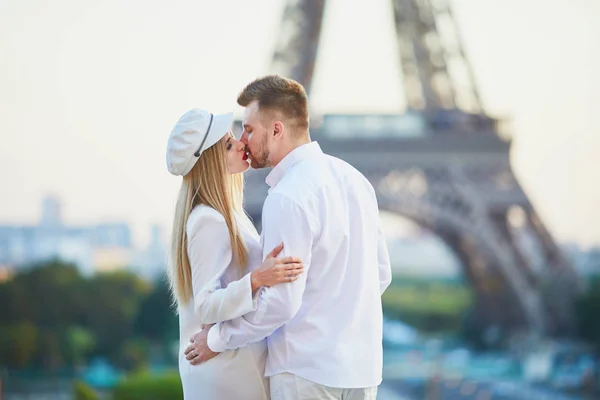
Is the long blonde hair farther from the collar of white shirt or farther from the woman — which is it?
the collar of white shirt

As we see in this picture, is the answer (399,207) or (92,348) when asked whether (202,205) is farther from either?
(92,348)

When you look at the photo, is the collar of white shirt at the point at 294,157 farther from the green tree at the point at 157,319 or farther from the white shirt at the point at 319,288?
the green tree at the point at 157,319

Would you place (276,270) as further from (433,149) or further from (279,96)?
(433,149)

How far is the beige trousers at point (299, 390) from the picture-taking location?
246 centimetres

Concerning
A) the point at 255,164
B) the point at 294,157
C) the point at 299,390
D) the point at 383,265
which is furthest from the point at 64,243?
the point at 299,390

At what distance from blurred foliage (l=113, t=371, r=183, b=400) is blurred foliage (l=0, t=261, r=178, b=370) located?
5.79 metres

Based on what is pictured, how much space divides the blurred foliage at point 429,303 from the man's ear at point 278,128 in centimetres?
2484

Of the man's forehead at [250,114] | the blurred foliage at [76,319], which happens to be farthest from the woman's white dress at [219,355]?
the blurred foliage at [76,319]

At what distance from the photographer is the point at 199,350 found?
2.60 meters

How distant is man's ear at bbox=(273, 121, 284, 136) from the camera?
8.45 feet

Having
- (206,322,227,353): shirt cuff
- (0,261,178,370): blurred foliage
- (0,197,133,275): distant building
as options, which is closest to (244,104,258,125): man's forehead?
(206,322,227,353): shirt cuff

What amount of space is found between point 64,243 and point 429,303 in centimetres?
1086

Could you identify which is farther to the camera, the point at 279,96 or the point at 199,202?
the point at 199,202

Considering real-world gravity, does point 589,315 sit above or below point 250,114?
below
